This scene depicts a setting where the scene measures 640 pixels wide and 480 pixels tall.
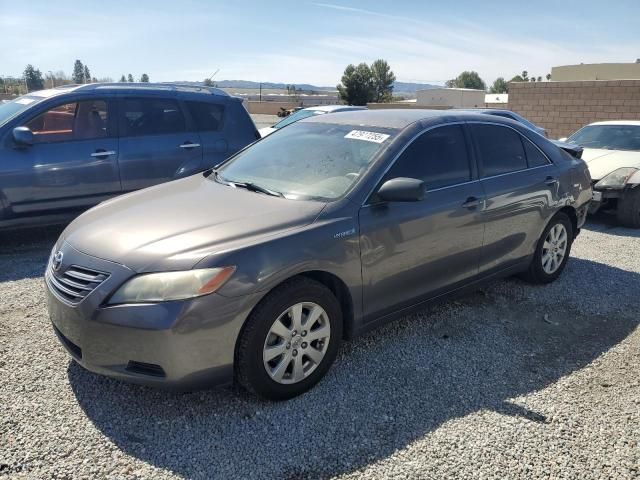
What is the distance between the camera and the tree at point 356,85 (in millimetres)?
59688

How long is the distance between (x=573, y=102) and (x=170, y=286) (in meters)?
17.8

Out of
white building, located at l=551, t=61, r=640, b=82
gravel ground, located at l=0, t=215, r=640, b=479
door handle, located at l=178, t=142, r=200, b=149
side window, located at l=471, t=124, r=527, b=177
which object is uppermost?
white building, located at l=551, t=61, r=640, b=82

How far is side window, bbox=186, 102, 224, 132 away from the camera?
22.0 ft

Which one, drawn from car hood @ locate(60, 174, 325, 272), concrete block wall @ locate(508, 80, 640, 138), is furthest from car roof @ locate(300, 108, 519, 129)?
concrete block wall @ locate(508, 80, 640, 138)

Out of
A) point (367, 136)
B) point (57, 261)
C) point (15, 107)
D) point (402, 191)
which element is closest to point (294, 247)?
point (402, 191)

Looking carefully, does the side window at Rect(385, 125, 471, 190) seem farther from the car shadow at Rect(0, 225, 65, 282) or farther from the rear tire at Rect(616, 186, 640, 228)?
the rear tire at Rect(616, 186, 640, 228)

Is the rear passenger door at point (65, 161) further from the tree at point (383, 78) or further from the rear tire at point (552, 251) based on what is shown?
the tree at point (383, 78)

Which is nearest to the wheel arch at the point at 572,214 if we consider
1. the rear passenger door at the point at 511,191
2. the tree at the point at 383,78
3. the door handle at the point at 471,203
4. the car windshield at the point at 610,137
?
the rear passenger door at the point at 511,191

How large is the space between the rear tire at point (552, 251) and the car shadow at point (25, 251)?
4.73 meters

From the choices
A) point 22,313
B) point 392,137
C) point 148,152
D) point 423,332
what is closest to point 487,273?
point 423,332

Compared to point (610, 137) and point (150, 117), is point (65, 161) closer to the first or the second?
point (150, 117)

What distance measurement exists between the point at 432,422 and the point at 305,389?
762 mm

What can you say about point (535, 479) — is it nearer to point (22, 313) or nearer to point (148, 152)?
point (22, 313)

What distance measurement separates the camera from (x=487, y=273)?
4.34m
